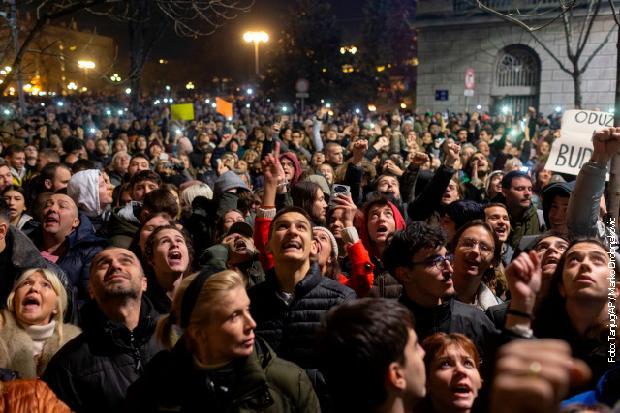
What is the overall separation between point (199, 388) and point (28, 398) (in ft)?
2.63

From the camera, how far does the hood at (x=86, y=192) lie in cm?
670

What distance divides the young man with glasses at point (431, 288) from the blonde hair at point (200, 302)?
1.11 m

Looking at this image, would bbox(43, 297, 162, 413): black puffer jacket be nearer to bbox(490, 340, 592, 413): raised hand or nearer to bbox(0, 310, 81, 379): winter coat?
bbox(0, 310, 81, 379): winter coat

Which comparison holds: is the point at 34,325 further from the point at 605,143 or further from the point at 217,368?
the point at 605,143

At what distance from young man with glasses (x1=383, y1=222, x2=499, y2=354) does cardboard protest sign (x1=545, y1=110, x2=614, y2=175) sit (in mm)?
2403

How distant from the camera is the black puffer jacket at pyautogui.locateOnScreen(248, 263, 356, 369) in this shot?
12.1 feet

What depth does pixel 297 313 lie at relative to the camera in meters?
3.72

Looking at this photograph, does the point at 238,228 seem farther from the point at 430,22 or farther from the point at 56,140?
the point at 430,22

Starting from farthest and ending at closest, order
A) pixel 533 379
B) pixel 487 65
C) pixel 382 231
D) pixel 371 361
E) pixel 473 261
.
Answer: pixel 487 65 → pixel 382 231 → pixel 473 261 → pixel 371 361 → pixel 533 379

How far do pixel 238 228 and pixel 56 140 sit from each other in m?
10.0

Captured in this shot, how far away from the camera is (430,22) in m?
31.4

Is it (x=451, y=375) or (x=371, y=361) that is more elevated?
(x=371, y=361)

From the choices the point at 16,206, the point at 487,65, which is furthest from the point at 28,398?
the point at 487,65

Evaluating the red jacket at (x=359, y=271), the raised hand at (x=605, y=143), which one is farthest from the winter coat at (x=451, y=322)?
the raised hand at (x=605, y=143)
